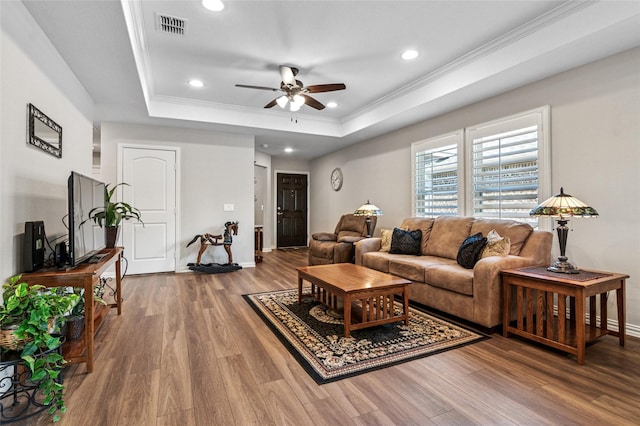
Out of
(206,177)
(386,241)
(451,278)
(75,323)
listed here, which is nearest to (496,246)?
(451,278)

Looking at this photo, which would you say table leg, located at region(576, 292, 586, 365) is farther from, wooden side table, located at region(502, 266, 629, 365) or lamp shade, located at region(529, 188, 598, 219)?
lamp shade, located at region(529, 188, 598, 219)

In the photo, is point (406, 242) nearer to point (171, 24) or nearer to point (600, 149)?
point (600, 149)

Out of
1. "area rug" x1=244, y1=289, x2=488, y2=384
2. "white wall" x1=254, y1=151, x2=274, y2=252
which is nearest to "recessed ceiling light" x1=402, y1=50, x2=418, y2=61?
"area rug" x1=244, y1=289, x2=488, y2=384

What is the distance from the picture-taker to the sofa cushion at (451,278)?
2890 millimetres

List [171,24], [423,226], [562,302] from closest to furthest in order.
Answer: [562,302] < [171,24] < [423,226]

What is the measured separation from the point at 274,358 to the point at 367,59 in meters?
3.14

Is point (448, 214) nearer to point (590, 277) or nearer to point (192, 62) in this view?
point (590, 277)

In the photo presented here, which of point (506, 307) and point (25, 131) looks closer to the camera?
point (25, 131)

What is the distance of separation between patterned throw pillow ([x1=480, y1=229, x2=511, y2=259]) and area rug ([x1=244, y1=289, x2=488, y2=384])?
2.55 feet

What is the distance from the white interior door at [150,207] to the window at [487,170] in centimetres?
406

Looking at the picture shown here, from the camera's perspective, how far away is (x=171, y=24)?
2834 mm

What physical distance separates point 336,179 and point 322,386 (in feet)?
18.8

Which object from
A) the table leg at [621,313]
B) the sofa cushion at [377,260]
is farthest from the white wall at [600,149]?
the sofa cushion at [377,260]

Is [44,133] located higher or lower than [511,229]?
higher
